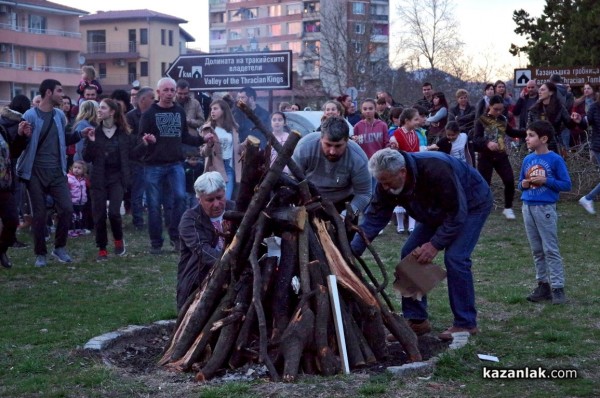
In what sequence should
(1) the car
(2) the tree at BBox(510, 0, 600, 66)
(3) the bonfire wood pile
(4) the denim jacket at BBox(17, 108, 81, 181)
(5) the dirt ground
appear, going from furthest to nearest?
1. (2) the tree at BBox(510, 0, 600, 66)
2. (1) the car
3. (4) the denim jacket at BBox(17, 108, 81, 181)
4. (3) the bonfire wood pile
5. (5) the dirt ground

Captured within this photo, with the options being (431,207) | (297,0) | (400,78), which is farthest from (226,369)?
(297,0)

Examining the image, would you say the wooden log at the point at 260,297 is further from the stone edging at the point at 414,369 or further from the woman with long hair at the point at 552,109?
the woman with long hair at the point at 552,109

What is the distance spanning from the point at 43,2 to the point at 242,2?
30043mm

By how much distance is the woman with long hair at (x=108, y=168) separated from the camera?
44.0ft

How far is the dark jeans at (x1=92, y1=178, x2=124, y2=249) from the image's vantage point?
13359mm

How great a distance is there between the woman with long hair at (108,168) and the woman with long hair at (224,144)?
138cm

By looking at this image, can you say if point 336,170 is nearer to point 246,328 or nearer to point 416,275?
point 416,275

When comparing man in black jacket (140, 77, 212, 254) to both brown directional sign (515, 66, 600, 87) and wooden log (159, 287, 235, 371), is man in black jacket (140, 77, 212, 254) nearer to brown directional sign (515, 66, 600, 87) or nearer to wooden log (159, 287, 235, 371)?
wooden log (159, 287, 235, 371)

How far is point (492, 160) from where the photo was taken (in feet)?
54.4

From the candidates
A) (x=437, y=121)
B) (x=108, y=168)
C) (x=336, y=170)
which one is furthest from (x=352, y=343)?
(x=437, y=121)

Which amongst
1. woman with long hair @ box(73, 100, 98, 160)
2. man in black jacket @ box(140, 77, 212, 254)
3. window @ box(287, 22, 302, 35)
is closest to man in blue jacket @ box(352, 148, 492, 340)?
man in black jacket @ box(140, 77, 212, 254)

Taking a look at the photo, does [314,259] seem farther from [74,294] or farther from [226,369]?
[74,294]

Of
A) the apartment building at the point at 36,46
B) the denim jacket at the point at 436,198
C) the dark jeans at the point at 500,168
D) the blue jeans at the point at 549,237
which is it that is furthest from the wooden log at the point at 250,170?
the apartment building at the point at 36,46

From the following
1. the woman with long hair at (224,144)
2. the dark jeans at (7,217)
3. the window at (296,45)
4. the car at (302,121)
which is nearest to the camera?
the dark jeans at (7,217)
